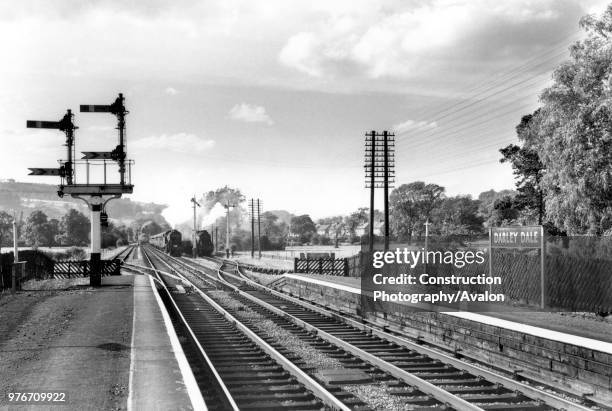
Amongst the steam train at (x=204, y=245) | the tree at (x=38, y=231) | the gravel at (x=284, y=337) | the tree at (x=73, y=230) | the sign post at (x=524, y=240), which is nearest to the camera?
the gravel at (x=284, y=337)

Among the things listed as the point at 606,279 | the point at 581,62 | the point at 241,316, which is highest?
the point at 581,62

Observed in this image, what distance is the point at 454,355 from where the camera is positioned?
1350cm

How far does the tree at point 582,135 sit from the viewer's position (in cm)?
2238

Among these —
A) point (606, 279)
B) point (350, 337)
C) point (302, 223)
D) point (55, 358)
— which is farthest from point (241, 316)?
point (302, 223)

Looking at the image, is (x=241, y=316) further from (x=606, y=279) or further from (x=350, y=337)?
(x=606, y=279)

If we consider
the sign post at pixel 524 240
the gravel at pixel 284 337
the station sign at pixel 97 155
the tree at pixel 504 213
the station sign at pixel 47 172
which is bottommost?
the gravel at pixel 284 337

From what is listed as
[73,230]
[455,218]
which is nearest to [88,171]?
[455,218]

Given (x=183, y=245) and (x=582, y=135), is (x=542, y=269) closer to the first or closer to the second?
(x=582, y=135)

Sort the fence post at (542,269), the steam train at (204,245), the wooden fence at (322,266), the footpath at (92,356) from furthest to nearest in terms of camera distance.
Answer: the steam train at (204,245) → the wooden fence at (322,266) → the fence post at (542,269) → the footpath at (92,356)

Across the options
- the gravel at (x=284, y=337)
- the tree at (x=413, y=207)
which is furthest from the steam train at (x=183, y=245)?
the gravel at (x=284, y=337)

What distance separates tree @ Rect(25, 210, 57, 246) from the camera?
140m

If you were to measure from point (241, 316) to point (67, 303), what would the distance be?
7.19 meters

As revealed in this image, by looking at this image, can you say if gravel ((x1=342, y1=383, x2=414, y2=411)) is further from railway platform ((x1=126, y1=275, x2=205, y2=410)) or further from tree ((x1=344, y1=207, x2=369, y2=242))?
tree ((x1=344, y1=207, x2=369, y2=242))

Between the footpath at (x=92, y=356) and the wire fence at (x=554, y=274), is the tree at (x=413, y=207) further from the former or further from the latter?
the footpath at (x=92, y=356)
